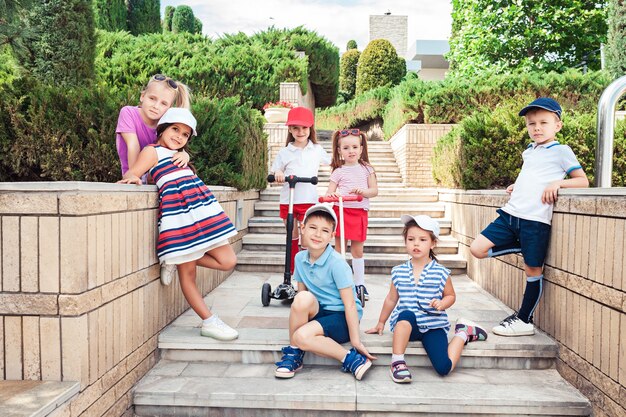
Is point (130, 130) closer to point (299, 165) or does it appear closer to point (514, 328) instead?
point (299, 165)

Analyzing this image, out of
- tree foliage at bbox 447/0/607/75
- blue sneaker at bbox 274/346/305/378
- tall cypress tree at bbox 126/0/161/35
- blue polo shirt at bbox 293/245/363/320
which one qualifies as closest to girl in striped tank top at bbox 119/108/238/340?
blue sneaker at bbox 274/346/305/378

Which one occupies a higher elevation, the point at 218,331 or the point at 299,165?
the point at 299,165

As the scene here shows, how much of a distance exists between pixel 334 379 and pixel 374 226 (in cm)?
363

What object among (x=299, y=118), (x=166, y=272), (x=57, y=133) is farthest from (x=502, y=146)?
(x=57, y=133)

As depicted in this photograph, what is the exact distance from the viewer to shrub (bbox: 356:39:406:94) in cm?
2305

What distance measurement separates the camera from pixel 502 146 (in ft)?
18.2

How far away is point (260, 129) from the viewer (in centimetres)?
743

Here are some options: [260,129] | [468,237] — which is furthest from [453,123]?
[468,237]

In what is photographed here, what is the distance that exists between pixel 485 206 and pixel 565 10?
12.8 metres

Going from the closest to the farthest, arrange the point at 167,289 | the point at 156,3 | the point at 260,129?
the point at 167,289 → the point at 260,129 → the point at 156,3

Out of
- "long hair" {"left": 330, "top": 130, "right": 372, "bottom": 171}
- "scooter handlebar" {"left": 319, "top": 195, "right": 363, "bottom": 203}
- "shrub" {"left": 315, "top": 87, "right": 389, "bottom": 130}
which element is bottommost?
"scooter handlebar" {"left": 319, "top": 195, "right": 363, "bottom": 203}

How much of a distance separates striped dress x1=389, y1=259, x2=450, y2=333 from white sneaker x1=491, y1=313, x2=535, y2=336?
1.40 ft

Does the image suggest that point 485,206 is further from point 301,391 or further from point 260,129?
point 260,129

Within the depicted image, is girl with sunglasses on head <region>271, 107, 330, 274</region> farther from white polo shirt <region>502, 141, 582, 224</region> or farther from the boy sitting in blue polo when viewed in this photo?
white polo shirt <region>502, 141, 582, 224</region>
